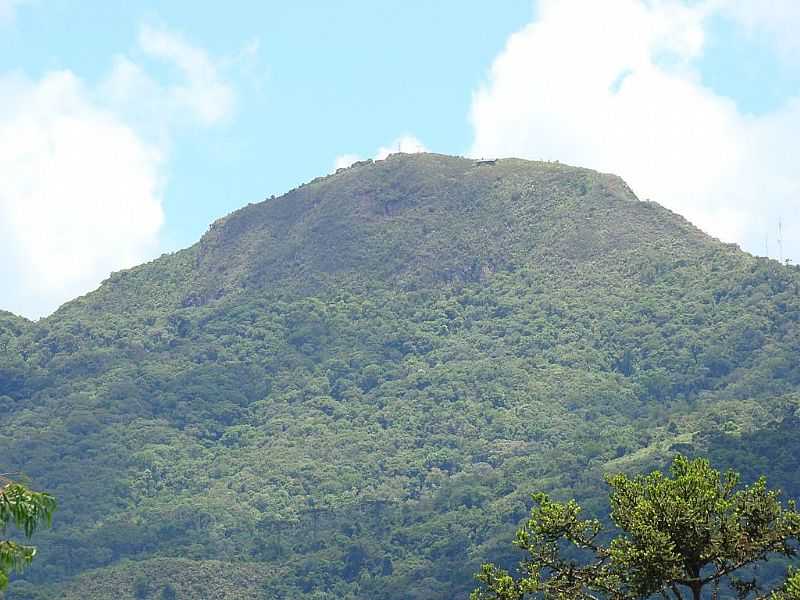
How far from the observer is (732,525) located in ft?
88.6

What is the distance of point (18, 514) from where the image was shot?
63.3ft

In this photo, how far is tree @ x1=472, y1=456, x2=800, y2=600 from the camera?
1051 inches

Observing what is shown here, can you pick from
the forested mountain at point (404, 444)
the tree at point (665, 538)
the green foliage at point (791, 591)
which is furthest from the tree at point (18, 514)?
the forested mountain at point (404, 444)

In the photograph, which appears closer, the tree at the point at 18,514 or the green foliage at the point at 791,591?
the tree at the point at 18,514

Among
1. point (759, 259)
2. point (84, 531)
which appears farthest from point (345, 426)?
point (759, 259)

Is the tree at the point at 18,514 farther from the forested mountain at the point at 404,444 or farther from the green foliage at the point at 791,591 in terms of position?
the forested mountain at the point at 404,444

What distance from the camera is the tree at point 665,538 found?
26.7 m

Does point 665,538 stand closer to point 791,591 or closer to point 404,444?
point 791,591

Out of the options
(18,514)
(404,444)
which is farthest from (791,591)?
(404,444)

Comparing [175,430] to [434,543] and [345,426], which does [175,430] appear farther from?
[434,543]

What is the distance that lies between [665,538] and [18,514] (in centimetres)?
1215

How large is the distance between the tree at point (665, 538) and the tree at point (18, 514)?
1156cm

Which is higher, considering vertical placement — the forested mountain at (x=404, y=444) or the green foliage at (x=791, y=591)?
the forested mountain at (x=404, y=444)

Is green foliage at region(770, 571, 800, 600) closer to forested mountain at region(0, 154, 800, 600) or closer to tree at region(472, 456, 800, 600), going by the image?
tree at region(472, 456, 800, 600)
